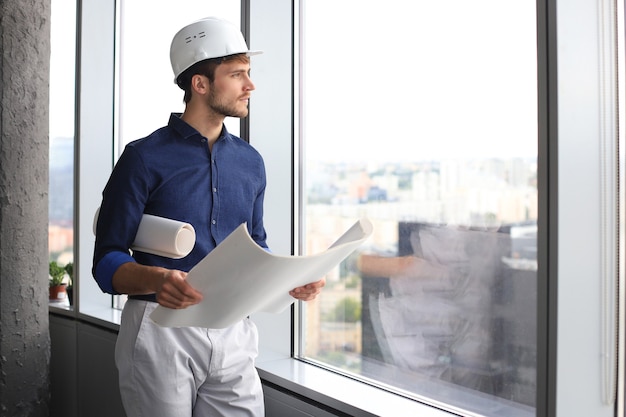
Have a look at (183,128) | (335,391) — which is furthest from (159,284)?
(335,391)

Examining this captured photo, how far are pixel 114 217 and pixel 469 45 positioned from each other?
112cm

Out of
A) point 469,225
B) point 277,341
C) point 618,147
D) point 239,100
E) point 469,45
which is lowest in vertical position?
point 277,341

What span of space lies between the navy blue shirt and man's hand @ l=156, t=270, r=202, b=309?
27 centimetres

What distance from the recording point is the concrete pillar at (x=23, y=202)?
→ 9.96ft

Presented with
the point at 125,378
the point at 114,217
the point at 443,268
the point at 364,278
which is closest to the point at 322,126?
the point at 364,278

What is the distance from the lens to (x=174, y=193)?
1777 mm

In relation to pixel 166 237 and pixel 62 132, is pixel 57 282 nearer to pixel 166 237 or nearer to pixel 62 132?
pixel 62 132

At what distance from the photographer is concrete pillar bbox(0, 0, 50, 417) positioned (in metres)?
3.04

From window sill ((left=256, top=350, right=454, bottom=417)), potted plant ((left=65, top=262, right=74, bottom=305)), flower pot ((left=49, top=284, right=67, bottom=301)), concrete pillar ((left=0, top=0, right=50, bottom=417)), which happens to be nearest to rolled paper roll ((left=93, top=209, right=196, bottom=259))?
window sill ((left=256, top=350, right=454, bottom=417))

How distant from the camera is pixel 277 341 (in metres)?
2.61

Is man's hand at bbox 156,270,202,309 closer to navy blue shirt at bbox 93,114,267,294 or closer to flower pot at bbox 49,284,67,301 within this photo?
navy blue shirt at bbox 93,114,267,294

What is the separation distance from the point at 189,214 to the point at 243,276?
1.60ft

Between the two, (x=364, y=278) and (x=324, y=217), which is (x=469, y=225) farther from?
(x=324, y=217)

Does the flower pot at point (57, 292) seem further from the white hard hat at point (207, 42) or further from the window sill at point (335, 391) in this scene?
the white hard hat at point (207, 42)
